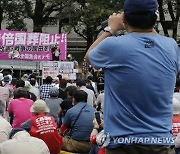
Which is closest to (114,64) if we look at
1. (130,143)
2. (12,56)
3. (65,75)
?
(130,143)

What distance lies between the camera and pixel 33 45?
2016 cm

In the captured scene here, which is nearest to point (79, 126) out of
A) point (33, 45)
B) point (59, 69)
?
point (59, 69)

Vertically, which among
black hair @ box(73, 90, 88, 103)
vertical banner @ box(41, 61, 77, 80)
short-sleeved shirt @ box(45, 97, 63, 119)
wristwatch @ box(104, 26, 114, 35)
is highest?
wristwatch @ box(104, 26, 114, 35)

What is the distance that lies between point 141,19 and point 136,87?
0.35 m

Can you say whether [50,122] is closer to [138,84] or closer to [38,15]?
[138,84]

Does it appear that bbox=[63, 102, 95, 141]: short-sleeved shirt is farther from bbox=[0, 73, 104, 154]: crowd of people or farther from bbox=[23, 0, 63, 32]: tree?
bbox=[23, 0, 63, 32]: tree

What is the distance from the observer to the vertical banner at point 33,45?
19891mm

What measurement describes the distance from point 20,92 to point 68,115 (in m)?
1.40

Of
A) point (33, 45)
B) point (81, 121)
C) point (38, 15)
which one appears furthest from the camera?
point (38, 15)

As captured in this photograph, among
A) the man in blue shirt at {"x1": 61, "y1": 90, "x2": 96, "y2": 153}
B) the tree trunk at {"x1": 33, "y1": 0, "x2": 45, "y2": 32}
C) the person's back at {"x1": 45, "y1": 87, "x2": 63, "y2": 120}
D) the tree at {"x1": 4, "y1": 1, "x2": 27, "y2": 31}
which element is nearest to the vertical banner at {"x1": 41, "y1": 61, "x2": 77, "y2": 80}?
the person's back at {"x1": 45, "y1": 87, "x2": 63, "y2": 120}

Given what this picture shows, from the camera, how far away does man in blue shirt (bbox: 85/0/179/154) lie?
234cm

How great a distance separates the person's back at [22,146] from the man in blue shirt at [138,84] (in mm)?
2543

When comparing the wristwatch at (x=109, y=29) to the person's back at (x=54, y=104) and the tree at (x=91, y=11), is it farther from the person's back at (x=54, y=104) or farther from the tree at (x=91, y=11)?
the tree at (x=91, y=11)

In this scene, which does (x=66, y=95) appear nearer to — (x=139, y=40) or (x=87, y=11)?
(x=139, y=40)
